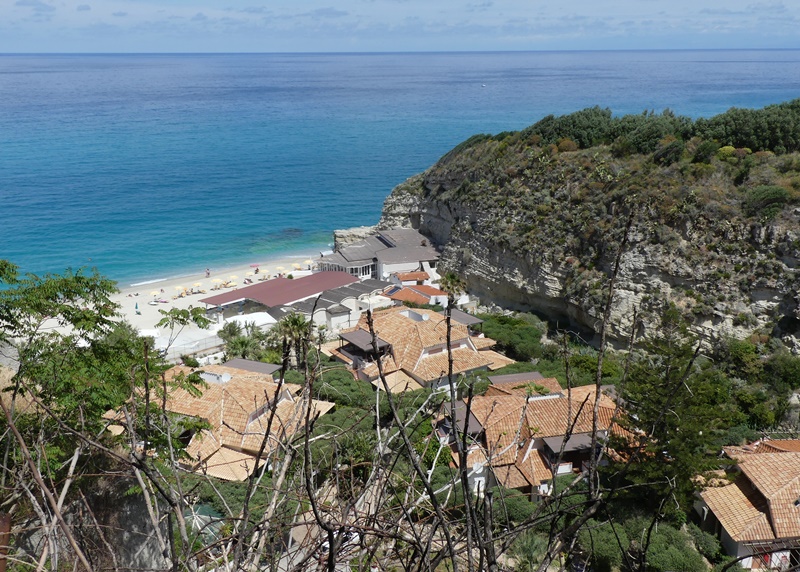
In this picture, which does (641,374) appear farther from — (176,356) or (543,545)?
(176,356)

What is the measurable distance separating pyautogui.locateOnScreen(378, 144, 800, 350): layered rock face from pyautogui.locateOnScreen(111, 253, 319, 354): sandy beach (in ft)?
47.8

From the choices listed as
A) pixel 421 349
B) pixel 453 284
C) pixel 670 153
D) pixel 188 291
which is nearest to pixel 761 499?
pixel 421 349

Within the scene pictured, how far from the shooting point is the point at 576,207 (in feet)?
118

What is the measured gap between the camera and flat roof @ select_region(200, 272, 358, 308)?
123 feet

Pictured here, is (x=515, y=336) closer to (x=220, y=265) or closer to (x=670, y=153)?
(x=670, y=153)

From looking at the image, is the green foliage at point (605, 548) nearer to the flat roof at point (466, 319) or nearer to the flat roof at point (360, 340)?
the flat roof at point (360, 340)

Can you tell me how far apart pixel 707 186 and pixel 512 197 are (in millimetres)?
11598

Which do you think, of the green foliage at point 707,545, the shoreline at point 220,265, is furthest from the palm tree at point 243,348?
the shoreline at point 220,265

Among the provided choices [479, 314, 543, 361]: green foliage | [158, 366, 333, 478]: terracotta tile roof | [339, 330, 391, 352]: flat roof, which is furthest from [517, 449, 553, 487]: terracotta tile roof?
[479, 314, 543, 361]: green foliage

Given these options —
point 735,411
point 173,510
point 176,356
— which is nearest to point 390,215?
point 176,356

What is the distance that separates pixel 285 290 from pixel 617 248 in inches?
759

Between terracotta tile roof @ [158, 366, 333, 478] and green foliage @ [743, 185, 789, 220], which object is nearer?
terracotta tile roof @ [158, 366, 333, 478]

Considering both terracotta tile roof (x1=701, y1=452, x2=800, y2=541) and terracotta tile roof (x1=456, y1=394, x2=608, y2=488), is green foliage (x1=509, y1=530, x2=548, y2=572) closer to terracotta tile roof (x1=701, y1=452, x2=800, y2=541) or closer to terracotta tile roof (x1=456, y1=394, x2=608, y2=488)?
terracotta tile roof (x1=456, y1=394, x2=608, y2=488)

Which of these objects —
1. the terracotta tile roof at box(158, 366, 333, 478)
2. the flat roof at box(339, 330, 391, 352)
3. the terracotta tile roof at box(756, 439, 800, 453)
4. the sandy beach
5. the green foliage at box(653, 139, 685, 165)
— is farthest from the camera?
the green foliage at box(653, 139, 685, 165)
